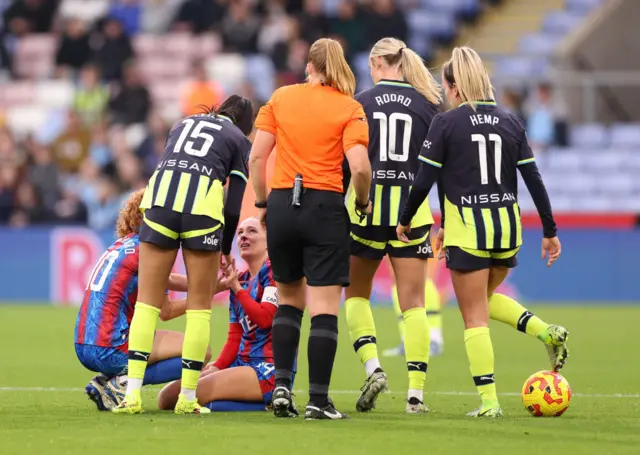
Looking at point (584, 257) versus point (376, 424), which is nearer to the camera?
point (376, 424)

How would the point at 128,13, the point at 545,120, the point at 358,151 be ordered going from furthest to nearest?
1. the point at 128,13
2. the point at 545,120
3. the point at 358,151

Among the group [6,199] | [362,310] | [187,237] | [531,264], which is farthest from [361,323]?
[6,199]

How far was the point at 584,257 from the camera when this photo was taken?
18.6 metres

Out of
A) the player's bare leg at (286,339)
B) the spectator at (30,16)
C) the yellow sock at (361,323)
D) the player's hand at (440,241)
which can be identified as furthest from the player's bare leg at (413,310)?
the spectator at (30,16)

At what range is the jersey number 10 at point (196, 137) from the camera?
7.55m

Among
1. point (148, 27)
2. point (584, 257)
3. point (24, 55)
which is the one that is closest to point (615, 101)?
→ point (584, 257)

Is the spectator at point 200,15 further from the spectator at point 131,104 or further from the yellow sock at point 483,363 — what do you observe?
the yellow sock at point 483,363

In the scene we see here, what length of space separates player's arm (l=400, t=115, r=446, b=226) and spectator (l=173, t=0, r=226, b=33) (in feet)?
54.1

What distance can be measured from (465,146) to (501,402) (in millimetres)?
1963

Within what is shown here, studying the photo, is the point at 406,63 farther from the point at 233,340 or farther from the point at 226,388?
the point at 226,388

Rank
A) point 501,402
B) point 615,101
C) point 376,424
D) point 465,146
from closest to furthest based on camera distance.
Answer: point 376,424, point 465,146, point 501,402, point 615,101

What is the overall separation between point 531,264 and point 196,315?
11672mm

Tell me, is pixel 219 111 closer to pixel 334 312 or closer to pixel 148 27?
pixel 334 312

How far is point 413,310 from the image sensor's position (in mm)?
8062
